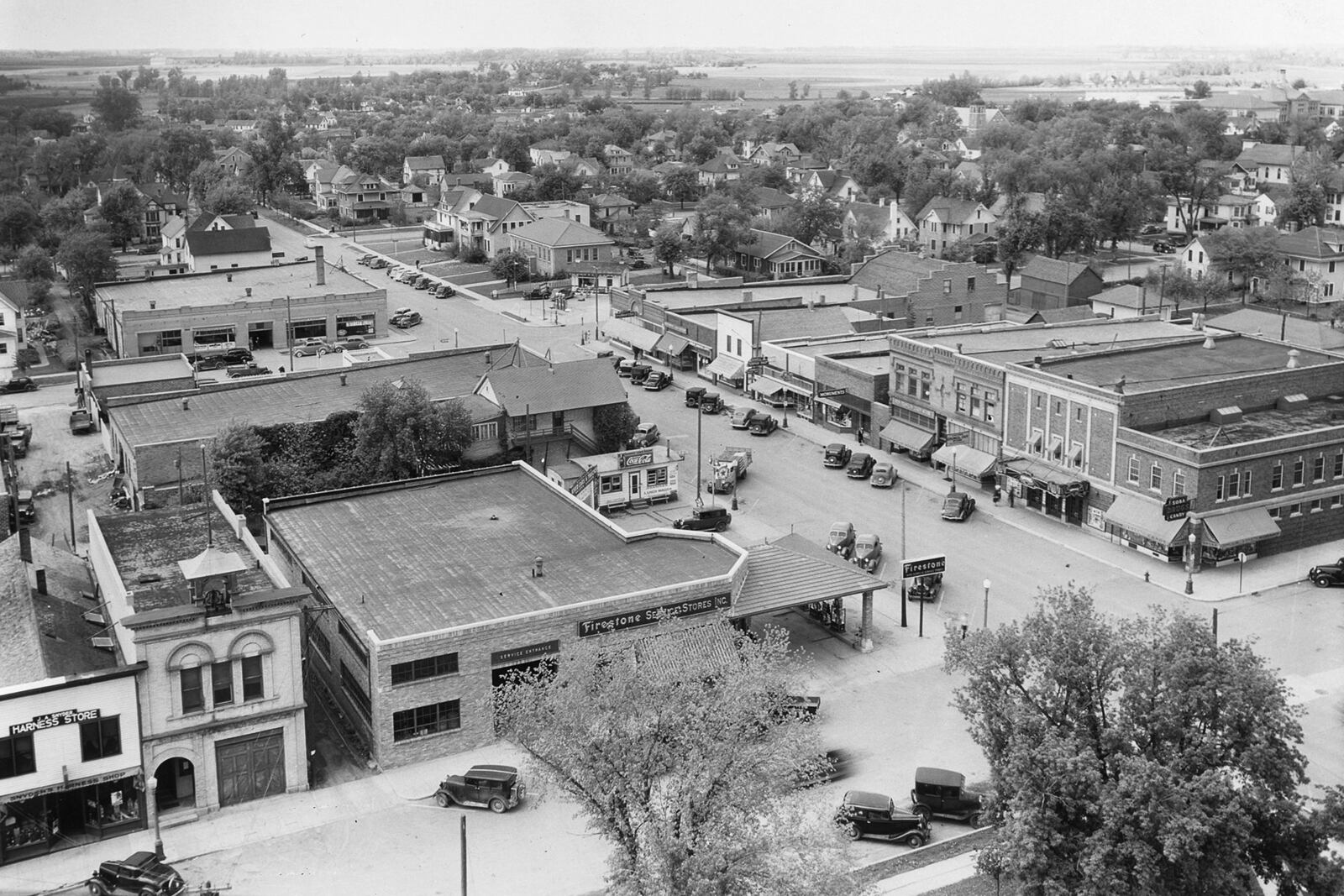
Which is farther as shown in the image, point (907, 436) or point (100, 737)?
point (907, 436)

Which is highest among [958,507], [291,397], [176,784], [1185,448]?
[1185,448]

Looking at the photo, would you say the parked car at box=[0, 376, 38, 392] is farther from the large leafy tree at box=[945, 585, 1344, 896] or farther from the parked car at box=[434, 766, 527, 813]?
the large leafy tree at box=[945, 585, 1344, 896]

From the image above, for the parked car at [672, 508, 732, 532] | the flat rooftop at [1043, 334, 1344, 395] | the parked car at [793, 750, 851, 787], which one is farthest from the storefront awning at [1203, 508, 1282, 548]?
the parked car at [793, 750, 851, 787]

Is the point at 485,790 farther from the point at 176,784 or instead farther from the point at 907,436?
the point at 907,436

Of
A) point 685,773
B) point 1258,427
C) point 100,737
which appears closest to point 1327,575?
point 1258,427

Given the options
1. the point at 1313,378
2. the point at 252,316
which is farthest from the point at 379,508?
the point at 252,316

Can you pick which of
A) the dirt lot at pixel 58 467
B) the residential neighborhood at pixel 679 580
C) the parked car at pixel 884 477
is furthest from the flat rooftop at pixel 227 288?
the parked car at pixel 884 477
